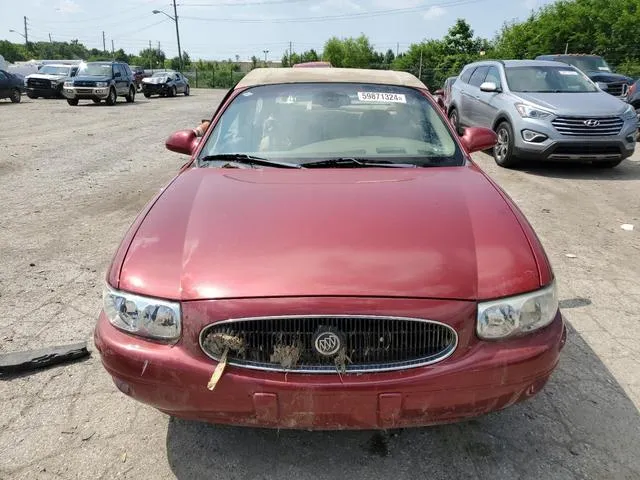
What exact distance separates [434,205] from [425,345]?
2.61ft

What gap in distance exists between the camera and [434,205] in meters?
2.67

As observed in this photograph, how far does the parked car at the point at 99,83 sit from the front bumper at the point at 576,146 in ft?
61.1

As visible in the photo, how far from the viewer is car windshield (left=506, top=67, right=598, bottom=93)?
9.47 m

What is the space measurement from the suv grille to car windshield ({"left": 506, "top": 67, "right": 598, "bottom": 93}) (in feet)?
76.6

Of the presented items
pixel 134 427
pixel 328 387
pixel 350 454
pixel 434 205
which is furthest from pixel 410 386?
pixel 134 427

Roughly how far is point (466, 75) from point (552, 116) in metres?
3.84

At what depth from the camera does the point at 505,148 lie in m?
9.25

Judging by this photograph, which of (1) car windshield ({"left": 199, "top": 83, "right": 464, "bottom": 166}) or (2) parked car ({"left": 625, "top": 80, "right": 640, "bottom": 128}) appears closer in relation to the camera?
(1) car windshield ({"left": 199, "top": 83, "right": 464, "bottom": 166})

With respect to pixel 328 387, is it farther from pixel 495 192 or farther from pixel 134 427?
pixel 495 192

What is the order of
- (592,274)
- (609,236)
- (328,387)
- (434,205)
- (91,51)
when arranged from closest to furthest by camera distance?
(328,387) → (434,205) → (592,274) → (609,236) → (91,51)

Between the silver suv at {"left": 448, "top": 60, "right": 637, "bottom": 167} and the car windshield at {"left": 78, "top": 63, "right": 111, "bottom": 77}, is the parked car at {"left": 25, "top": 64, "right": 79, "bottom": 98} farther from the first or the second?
the silver suv at {"left": 448, "top": 60, "right": 637, "bottom": 167}

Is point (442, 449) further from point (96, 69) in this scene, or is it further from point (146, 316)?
point (96, 69)

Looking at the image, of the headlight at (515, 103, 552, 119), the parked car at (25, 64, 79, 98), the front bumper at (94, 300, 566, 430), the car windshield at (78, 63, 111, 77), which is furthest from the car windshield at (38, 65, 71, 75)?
the front bumper at (94, 300, 566, 430)

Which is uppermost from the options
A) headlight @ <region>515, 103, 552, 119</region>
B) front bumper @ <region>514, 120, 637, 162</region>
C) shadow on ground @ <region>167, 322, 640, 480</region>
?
headlight @ <region>515, 103, 552, 119</region>
